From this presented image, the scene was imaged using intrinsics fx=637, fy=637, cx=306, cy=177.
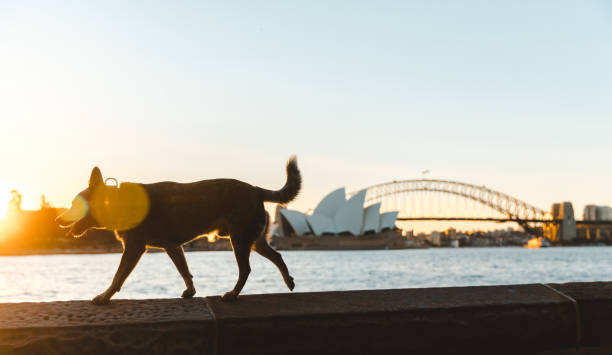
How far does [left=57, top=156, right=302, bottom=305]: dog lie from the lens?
111 inches

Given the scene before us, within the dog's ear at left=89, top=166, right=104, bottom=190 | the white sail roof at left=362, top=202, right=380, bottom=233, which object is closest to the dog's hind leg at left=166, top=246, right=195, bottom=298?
the dog's ear at left=89, top=166, right=104, bottom=190

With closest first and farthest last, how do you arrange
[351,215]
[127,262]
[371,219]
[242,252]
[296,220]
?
[127,262]
[242,252]
[351,215]
[296,220]
[371,219]

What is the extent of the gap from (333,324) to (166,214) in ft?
3.15

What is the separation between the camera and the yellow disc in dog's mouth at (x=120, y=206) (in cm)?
281

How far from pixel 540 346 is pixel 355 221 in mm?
76645

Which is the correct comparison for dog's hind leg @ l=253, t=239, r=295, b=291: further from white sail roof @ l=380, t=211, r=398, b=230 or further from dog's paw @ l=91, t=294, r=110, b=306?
white sail roof @ l=380, t=211, r=398, b=230

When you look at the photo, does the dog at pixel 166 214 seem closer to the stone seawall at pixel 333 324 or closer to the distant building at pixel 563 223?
the stone seawall at pixel 333 324

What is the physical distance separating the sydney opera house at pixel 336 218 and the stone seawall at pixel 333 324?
70003 millimetres

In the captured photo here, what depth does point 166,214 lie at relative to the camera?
285 centimetres

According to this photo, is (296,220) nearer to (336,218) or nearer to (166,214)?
(336,218)

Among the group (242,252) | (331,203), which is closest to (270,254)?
(242,252)

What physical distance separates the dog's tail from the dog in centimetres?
8

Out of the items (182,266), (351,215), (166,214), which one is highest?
(351,215)

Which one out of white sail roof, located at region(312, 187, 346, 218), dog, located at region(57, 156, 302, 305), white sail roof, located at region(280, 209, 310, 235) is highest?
white sail roof, located at region(312, 187, 346, 218)
